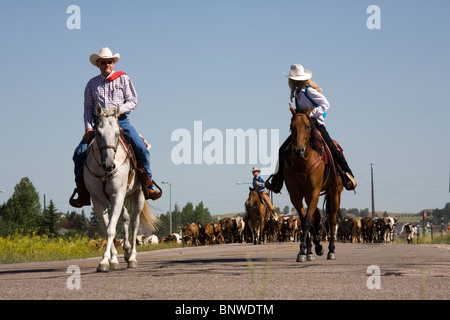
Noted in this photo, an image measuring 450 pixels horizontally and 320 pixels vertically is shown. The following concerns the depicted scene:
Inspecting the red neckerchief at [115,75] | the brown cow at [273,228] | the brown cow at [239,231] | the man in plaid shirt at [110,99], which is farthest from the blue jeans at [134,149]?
the brown cow at [239,231]

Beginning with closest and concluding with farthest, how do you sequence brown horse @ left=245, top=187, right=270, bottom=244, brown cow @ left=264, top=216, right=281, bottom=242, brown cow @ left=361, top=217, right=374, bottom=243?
brown horse @ left=245, top=187, right=270, bottom=244 → brown cow @ left=264, top=216, right=281, bottom=242 → brown cow @ left=361, top=217, right=374, bottom=243

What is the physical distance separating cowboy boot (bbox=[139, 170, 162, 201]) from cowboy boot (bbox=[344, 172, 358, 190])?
389cm

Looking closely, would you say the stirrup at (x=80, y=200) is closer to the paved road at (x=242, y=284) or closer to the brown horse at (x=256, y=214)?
the paved road at (x=242, y=284)

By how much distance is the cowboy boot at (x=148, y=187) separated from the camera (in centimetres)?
1139

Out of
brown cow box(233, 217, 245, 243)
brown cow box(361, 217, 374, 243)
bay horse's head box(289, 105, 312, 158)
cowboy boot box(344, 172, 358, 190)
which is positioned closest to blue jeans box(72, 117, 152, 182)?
bay horse's head box(289, 105, 312, 158)

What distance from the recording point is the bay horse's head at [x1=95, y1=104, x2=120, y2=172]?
9758mm

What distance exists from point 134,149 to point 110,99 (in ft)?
3.02

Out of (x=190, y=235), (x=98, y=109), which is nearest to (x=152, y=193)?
(x=98, y=109)

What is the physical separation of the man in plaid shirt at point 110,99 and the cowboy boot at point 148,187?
0.02 m

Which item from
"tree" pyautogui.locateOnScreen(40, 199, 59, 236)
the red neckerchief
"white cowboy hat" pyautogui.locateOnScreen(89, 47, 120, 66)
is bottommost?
"tree" pyautogui.locateOnScreen(40, 199, 59, 236)

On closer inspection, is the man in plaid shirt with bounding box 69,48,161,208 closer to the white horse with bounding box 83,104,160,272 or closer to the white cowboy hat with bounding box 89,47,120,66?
the white cowboy hat with bounding box 89,47,120,66
